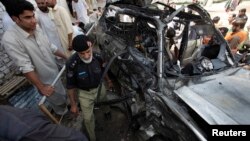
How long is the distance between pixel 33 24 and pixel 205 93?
7.98ft

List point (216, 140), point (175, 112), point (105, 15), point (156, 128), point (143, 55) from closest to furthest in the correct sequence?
point (216, 140) < point (175, 112) < point (156, 128) < point (143, 55) < point (105, 15)

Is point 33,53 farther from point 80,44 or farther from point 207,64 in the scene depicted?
point 207,64

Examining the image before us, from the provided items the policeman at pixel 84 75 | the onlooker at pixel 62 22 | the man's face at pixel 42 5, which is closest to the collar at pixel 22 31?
the policeman at pixel 84 75

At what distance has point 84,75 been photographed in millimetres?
2881

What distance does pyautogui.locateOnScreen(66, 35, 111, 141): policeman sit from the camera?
2.66 metres

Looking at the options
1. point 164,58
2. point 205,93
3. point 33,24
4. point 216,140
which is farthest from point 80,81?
point 216,140

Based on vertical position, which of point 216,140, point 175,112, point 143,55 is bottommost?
point 216,140

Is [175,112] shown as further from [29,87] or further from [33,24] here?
[29,87]

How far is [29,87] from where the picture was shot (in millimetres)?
4406

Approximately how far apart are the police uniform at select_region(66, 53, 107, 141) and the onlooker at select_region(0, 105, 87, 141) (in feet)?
3.99

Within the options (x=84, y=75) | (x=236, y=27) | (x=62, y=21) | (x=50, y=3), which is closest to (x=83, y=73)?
(x=84, y=75)

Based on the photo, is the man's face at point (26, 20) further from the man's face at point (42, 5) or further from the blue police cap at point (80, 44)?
the man's face at point (42, 5)

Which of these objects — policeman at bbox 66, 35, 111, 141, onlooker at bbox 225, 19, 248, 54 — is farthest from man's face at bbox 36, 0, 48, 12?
onlooker at bbox 225, 19, 248, 54

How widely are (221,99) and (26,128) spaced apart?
6.52 ft
